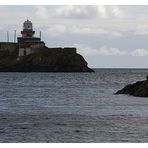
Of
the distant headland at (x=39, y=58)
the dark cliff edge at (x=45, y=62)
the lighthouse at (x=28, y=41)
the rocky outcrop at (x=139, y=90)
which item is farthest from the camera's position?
the dark cliff edge at (x=45, y=62)

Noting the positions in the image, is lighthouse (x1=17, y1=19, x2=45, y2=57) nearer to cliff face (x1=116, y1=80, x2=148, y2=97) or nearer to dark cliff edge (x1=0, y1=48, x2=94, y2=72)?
dark cliff edge (x1=0, y1=48, x2=94, y2=72)

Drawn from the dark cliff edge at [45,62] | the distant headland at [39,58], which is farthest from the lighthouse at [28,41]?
the dark cliff edge at [45,62]

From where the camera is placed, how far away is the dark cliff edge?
14062cm

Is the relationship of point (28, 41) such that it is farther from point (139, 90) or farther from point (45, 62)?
point (139, 90)

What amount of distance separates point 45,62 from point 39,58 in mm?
2936

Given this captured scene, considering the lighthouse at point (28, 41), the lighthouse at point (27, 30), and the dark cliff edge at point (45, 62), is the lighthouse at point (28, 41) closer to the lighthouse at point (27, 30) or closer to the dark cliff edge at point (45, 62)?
the lighthouse at point (27, 30)

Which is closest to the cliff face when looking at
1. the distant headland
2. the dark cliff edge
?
the distant headland

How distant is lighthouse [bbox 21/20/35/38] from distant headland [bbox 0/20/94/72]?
490 centimetres

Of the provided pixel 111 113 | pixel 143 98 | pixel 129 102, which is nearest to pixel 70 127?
pixel 111 113

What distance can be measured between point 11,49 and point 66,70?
554 inches

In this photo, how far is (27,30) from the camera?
5012 inches

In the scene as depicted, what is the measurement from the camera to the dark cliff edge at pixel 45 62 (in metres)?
141
